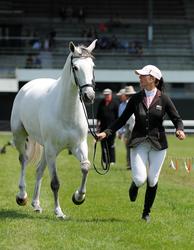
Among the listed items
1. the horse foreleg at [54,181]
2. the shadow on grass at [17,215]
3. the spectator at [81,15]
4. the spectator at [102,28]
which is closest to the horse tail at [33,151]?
the shadow on grass at [17,215]

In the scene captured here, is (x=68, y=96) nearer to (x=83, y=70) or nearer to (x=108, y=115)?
(x=83, y=70)

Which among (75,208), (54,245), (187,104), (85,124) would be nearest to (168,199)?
(75,208)

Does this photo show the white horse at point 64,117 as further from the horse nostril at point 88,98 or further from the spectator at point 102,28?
the spectator at point 102,28

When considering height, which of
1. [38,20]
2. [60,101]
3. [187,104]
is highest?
[60,101]

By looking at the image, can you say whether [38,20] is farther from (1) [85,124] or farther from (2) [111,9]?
(1) [85,124]

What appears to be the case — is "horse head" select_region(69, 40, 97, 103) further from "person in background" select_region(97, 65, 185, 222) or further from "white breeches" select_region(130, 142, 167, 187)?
"white breeches" select_region(130, 142, 167, 187)

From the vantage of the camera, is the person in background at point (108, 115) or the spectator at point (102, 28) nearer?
the person in background at point (108, 115)

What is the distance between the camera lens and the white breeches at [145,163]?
9336 millimetres

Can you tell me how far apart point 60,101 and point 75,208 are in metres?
1.93

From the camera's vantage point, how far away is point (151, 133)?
9422 millimetres

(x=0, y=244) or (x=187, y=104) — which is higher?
(x=0, y=244)

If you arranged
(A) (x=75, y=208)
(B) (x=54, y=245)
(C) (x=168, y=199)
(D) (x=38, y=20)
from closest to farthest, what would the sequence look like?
(B) (x=54, y=245)
(A) (x=75, y=208)
(C) (x=168, y=199)
(D) (x=38, y=20)

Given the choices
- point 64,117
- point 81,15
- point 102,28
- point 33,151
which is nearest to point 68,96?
point 64,117

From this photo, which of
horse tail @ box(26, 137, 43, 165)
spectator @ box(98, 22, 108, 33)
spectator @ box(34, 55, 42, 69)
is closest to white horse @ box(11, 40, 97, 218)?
horse tail @ box(26, 137, 43, 165)
